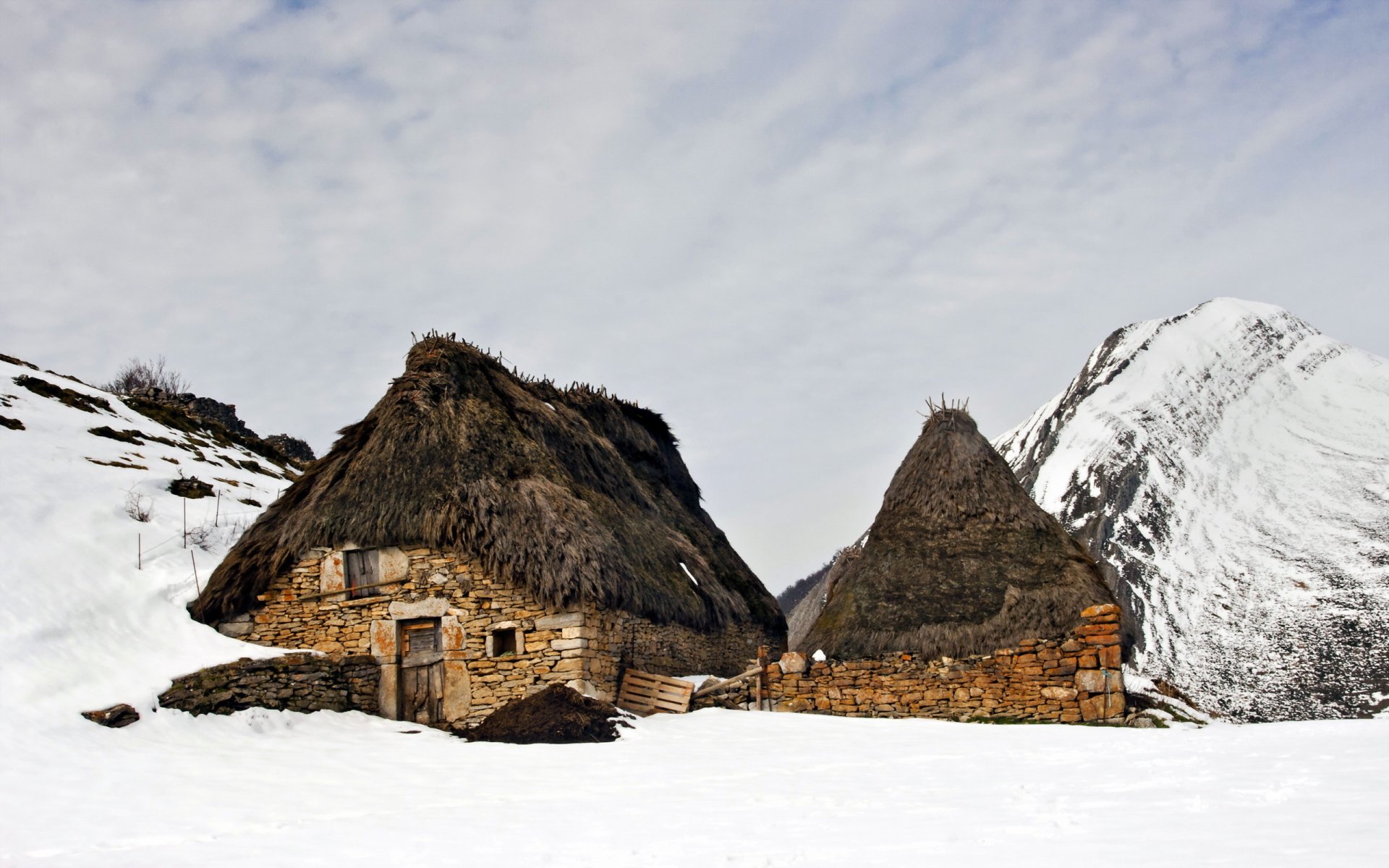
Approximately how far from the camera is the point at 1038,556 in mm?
14992

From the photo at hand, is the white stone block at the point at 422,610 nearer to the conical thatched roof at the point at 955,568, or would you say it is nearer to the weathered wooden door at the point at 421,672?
the weathered wooden door at the point at 421,672

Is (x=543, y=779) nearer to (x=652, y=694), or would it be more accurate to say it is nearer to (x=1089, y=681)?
(x=652, y=694)

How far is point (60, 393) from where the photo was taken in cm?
2173

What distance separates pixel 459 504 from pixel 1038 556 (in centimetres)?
836

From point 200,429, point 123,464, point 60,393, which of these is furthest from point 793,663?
point 200,429

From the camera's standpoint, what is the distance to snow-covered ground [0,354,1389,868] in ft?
20.9

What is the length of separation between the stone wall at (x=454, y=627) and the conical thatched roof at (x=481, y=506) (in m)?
0.24

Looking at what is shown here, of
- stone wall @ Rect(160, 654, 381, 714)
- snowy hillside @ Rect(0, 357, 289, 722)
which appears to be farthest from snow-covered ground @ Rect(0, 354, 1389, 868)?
stone wall @ Rect(160, 654, 381, 714)

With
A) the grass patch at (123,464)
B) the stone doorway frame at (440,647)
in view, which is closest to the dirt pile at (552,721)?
the stone doorway frame at (440,647)

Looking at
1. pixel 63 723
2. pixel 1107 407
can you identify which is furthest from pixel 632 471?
pixel 1107 407

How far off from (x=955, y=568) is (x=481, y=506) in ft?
22.7

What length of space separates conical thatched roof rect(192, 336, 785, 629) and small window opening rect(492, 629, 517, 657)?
0.78m

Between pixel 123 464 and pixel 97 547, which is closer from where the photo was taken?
pixel 97 547

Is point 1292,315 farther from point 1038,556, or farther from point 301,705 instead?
point 301,705
